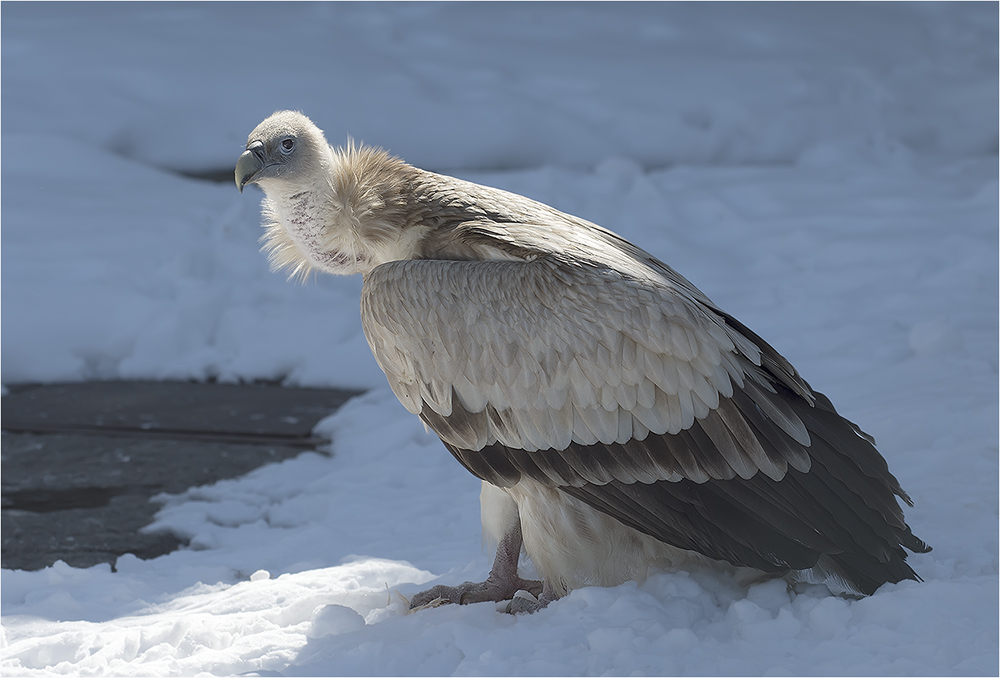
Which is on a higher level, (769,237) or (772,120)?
(772,120)

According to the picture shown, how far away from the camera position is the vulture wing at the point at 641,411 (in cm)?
267

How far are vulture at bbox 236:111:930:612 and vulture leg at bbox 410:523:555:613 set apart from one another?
0.15m

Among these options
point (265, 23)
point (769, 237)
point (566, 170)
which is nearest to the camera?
point (769, 237)

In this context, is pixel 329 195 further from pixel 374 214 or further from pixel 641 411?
pixel 641 411

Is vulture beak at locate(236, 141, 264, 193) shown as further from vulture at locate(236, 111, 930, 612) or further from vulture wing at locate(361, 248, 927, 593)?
vulture wing at locate(361, 248, 927, 593)

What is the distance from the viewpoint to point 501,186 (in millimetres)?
8414

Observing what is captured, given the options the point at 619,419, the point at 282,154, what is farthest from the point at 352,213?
the point at 619,419

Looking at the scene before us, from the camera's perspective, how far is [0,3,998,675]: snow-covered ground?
109 inches

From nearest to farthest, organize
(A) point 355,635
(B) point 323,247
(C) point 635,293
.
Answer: (C) point 635,293 → (A) point 355,635 → (B) point 323,247

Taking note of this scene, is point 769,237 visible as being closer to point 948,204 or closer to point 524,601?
point 948,204

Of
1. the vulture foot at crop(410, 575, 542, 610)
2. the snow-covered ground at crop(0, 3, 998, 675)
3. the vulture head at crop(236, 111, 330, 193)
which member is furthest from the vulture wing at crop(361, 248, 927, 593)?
the vulture head at crop(236, 111, 330, 193)

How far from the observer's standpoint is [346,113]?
9484mm

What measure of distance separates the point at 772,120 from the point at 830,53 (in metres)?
2.43

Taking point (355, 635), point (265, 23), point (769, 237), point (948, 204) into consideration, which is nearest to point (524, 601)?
point (355, 635)
